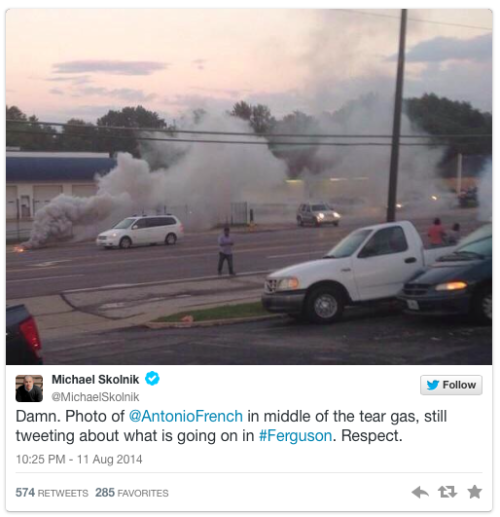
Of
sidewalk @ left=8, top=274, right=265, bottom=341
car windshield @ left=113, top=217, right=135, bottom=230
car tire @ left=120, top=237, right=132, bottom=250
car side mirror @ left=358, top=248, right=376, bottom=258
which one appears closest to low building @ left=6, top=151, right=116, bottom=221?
car windshield @ left=113, top=217, right=135, bottom=230

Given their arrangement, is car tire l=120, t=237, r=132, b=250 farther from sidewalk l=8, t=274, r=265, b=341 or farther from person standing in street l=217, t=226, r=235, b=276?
person standing in street l=217, t=226, r=235, b=276

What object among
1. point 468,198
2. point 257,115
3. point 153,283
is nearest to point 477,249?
point 468,198

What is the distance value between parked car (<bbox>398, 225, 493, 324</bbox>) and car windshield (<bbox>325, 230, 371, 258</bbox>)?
152 centimetres

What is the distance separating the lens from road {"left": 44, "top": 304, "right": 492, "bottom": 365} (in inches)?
279

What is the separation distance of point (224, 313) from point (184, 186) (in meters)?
2.60

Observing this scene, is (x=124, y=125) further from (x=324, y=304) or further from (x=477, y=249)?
(x=477, y=249)

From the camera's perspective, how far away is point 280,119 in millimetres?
10133

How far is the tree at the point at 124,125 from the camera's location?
8.34 meters

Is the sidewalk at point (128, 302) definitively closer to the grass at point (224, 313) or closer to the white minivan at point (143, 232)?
the grass at point (224, 313)

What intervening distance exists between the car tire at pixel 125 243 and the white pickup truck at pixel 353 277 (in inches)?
172

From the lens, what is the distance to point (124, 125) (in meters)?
9.12

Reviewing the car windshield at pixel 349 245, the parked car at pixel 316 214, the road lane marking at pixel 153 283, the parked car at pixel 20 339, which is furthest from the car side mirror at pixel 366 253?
the parked car at pixel 20 339
